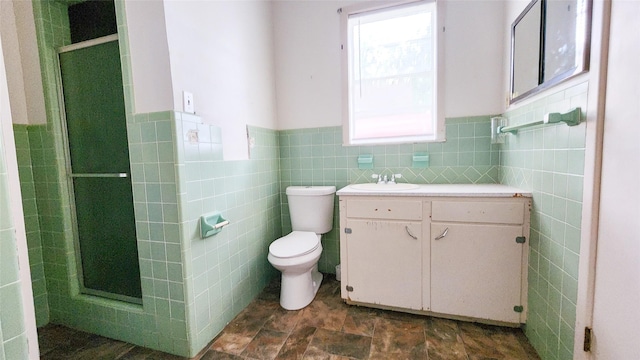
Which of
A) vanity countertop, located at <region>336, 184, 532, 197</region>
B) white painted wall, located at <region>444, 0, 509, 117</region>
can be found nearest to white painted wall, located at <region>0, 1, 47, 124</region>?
vanity countertop, located at <region>336, 184, 532, 197</region>

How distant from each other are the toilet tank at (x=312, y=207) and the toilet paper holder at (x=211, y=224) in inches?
27.0

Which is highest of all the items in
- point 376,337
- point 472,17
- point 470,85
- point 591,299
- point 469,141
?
point 472,17

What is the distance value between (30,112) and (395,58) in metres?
2.52

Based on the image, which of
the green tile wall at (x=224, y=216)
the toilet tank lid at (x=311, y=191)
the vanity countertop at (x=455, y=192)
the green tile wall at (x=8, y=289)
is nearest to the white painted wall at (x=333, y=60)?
the green tile wall at (x=224, y=216)

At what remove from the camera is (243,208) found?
6.23ft

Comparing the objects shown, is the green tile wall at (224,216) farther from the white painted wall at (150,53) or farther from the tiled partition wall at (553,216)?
the tiled partition wall at (553,216)

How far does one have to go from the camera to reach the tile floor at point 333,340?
1.44 metres

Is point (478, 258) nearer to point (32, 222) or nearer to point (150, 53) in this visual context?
point (150, 53)

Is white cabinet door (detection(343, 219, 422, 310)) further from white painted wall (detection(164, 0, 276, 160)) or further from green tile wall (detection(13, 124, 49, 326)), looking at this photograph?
green tile wall (detection(13, 124, 49, 326))

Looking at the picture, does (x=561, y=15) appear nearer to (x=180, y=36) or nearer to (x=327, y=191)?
(x=327, y=191)

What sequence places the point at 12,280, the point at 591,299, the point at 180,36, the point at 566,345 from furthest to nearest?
the point at 180,36, the point at 566,345, the point at 591,299, the point at 12,280

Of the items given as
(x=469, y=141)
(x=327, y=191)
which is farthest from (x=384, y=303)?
(x=469, y=141)

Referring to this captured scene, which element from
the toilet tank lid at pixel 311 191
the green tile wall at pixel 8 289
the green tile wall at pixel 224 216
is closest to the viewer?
the green tile wall at pixel 8 289

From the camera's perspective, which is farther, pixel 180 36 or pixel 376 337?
pixel 376 337
